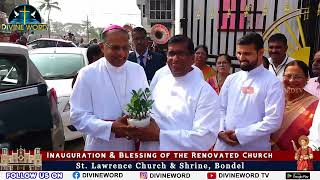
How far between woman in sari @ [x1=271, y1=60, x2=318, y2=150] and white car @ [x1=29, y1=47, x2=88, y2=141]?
3.07 meters

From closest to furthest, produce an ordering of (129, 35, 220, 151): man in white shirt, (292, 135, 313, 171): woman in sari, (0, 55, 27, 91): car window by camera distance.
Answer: (292, 135, 313, 171): woman in sari → (129, 35, 220, 151): man in white shirt → (0, 55, 27, 91): car window

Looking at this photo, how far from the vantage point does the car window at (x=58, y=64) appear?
19.0 ft

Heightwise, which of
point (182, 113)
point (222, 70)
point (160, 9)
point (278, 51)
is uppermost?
point (160, 9)

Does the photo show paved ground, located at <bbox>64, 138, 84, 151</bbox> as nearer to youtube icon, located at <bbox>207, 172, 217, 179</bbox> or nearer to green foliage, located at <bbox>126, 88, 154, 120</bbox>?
green foliage, located at <bbox>126, 88, 154, 120</bbox>

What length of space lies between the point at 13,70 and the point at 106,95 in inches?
37.8

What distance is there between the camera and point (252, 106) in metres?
2.62

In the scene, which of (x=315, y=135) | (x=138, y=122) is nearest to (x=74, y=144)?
(x=138, y=122)

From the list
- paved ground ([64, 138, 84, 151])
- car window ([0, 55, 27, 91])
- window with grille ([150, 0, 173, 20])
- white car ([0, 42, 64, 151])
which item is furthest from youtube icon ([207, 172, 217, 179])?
window with grille ([150, 0, 173, 20])

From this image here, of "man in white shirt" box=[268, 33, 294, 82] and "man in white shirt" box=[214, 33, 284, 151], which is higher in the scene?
"man in white shirt" box=[268, 33, 294, 82]

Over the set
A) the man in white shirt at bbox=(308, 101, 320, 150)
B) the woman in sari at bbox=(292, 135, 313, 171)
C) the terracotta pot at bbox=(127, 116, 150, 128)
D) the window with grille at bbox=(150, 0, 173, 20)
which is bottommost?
the woman in sari at bbox=(292, 135, 313, 171)

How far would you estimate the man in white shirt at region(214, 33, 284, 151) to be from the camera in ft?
8.39

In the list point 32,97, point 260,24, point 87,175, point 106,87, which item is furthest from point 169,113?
point 260,24

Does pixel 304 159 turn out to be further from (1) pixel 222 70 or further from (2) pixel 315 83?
(1) pixel 222 70

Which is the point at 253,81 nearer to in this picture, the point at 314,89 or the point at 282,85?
the point at 282,85
